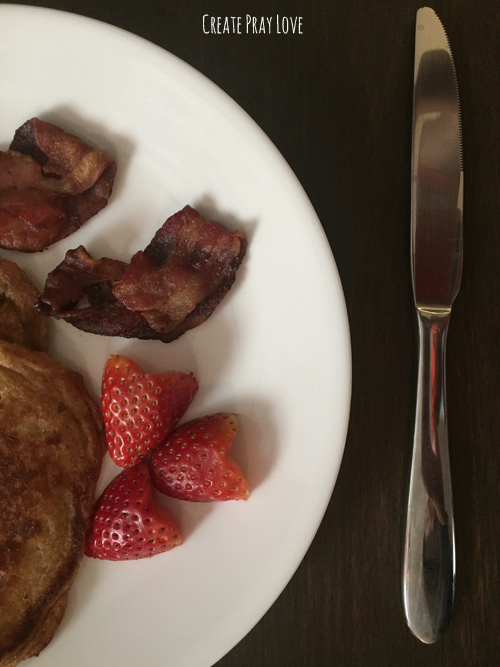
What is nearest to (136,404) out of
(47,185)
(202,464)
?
(202,464)

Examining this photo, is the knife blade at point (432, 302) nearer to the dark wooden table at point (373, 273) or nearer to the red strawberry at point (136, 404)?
the dark wooden table at point (373, 273)

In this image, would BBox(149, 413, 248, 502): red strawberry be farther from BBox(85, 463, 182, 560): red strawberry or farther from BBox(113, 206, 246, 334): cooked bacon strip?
BBox(113, 206, 246, 334): cooked bacon strip

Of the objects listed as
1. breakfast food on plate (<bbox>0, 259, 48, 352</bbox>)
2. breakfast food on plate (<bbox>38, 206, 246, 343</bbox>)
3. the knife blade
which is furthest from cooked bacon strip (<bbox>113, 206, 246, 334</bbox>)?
the knife blade

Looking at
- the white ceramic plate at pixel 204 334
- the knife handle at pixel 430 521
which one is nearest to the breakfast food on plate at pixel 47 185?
the white ceramic plate at pixel 204 334

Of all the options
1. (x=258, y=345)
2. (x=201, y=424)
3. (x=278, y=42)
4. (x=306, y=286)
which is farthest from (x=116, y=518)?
(x=278, y=42)

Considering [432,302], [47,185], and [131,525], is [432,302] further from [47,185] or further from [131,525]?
[47,185]

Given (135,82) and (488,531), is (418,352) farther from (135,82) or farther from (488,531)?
(135,82)
